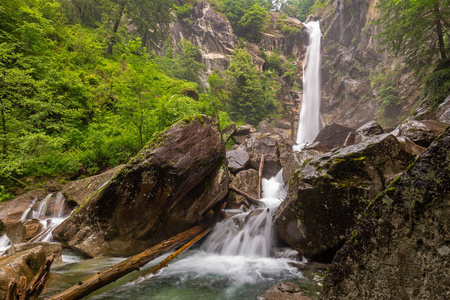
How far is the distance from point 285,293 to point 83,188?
780 centimetres

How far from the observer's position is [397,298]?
5.21 ft

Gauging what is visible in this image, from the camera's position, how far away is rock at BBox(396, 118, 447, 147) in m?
6.84

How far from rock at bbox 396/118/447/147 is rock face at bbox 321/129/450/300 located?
7297 millimetres

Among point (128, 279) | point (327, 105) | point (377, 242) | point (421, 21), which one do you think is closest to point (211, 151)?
point (128, 279)

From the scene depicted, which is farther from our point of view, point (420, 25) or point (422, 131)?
point (420, 25)

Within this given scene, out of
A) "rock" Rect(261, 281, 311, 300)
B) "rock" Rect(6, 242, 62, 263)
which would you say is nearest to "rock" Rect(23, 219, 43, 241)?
"rock" Rect(6, 242, 62, 263)

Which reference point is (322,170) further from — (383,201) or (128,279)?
(128,279)

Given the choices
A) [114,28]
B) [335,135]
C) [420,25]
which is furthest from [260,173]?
[114,28]

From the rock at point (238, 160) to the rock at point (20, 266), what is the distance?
8699 mm

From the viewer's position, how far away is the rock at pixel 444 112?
28.1ft

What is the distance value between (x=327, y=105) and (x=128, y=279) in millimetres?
32419

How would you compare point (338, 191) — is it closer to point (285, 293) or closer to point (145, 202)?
point (285, 293)

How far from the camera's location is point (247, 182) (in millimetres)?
10711

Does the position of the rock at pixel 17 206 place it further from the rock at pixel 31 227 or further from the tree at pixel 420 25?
the tree at pixel 420 25
